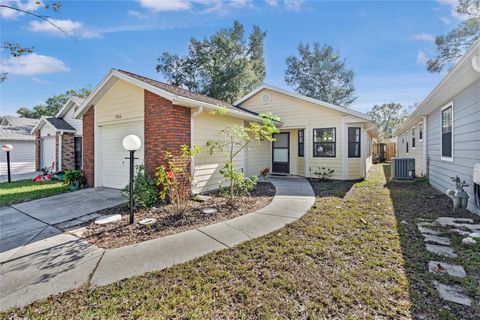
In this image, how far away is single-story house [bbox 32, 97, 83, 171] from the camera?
13.5m

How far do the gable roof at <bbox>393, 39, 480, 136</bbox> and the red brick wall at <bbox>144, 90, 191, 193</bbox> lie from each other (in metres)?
6.08

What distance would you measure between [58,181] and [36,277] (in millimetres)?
10017

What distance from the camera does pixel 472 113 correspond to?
16.8ft

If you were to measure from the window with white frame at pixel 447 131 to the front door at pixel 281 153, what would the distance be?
19.4ft

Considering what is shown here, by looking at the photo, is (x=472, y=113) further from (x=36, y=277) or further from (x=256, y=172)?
(x=36, y=277)

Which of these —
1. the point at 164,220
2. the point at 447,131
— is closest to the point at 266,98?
the point at 447,131

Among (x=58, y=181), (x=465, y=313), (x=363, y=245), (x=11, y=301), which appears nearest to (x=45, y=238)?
(x=11, y=301)

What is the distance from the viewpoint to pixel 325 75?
26.8 meters

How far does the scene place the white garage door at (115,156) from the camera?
25.2ft

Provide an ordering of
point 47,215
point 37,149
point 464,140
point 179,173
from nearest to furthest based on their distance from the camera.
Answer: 1. point 47,215
2. point 464,140
3. point 179,173
4. point 37,149

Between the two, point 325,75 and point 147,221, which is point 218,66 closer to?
point 325,75

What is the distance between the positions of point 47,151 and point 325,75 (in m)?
27.0

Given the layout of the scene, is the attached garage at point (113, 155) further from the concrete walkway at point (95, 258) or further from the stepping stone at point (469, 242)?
the stepping stone at point (469, 242)

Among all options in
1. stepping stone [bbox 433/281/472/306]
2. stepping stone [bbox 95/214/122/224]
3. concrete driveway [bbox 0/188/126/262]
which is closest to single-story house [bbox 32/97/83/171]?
concrete driveway [bbox 0/188/126/262]
